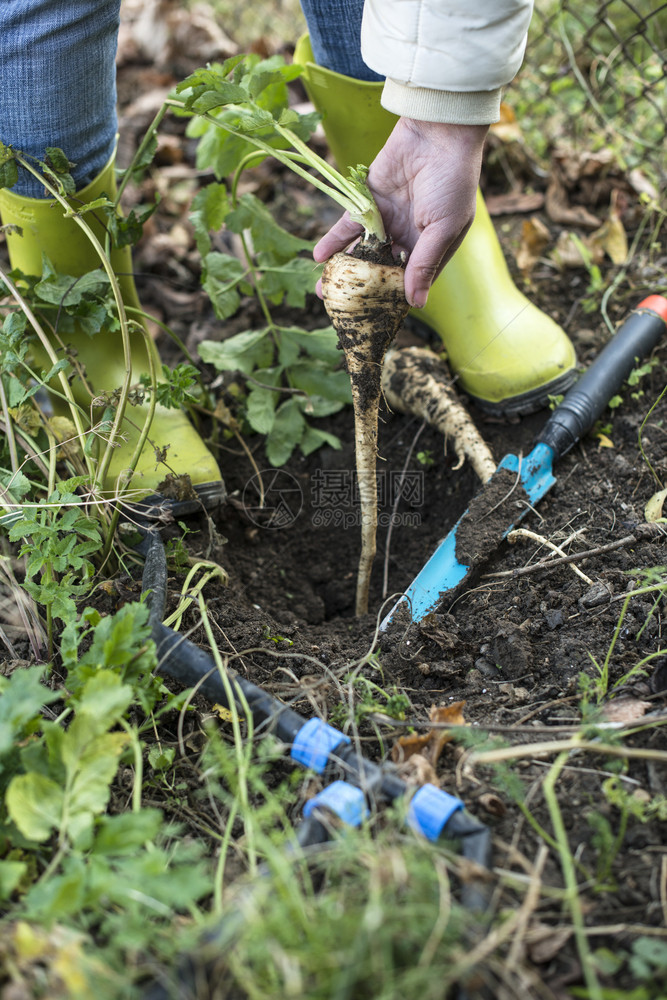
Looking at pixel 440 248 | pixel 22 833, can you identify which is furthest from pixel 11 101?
pixel 22 833

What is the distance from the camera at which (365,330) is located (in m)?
1.49

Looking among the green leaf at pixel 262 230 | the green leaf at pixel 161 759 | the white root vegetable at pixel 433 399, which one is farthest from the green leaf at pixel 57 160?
the green leaf at pixel 161 759

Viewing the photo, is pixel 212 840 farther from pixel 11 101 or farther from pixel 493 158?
pixel 493 158

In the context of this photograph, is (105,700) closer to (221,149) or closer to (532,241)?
(221,149)

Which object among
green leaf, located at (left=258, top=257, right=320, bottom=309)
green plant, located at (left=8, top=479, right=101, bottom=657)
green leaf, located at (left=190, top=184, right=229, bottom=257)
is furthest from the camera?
green leaf, located at (left=258, top=257, right=320, bottom=309)

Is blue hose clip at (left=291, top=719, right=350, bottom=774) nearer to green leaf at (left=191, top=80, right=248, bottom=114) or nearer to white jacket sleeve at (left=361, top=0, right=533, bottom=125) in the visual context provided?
white jacket sleeve at (left=361, top=0, right=533, bottom=125)

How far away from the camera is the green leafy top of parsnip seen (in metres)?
1.37

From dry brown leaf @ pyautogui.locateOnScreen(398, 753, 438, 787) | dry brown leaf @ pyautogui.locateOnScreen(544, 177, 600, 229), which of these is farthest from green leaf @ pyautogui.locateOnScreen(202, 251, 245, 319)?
dry brown leaf @ pyautogui.locateOnScreen(398, 753, 438, 787)

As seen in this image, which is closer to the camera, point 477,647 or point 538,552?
point 477,647

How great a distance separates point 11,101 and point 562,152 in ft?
6.15

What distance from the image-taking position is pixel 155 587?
1.32 m

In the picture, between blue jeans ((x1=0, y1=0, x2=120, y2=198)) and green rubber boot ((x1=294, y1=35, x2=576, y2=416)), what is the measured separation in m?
0.52

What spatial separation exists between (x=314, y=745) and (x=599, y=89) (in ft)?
8.68

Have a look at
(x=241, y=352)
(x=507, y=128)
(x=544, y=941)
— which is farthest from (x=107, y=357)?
(x=507, y=128)
